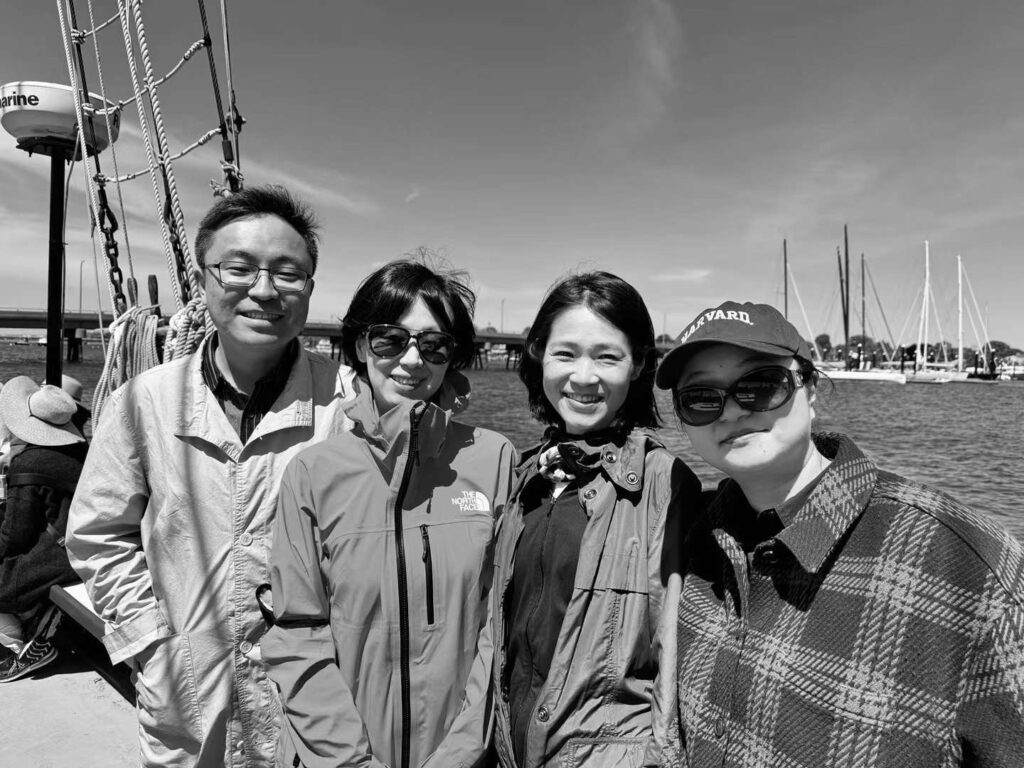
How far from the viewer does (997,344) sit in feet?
438

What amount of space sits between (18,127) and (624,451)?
20.2 ft

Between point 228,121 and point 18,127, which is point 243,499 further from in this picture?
point 18,127

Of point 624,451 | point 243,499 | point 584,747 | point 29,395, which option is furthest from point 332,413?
point 29,395

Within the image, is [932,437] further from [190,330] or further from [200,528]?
[200,528]

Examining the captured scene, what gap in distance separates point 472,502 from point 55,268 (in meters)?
6.20

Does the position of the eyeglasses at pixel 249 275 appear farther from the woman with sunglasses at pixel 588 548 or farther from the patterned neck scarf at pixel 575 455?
the patterned neck scarf at pixel 575 455

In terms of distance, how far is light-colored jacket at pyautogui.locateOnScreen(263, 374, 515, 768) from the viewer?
172cm

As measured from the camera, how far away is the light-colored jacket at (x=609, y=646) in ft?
5.45

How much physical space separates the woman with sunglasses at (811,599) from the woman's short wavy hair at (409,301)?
910mm

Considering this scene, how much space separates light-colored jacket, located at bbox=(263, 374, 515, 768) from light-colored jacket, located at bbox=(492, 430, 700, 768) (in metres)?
0.17

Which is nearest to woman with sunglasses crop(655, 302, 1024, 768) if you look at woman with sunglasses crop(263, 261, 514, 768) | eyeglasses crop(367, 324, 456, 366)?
woman with sunglasses crop(263, 261, 514, 768)

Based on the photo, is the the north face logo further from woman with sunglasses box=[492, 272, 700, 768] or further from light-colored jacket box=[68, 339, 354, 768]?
light-colored jacket box=[68, 339, 354, 768]

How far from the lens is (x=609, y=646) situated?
1685mm

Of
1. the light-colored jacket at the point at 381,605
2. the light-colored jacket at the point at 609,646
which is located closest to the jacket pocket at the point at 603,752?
the light-colored jacket at the point at 609,646
